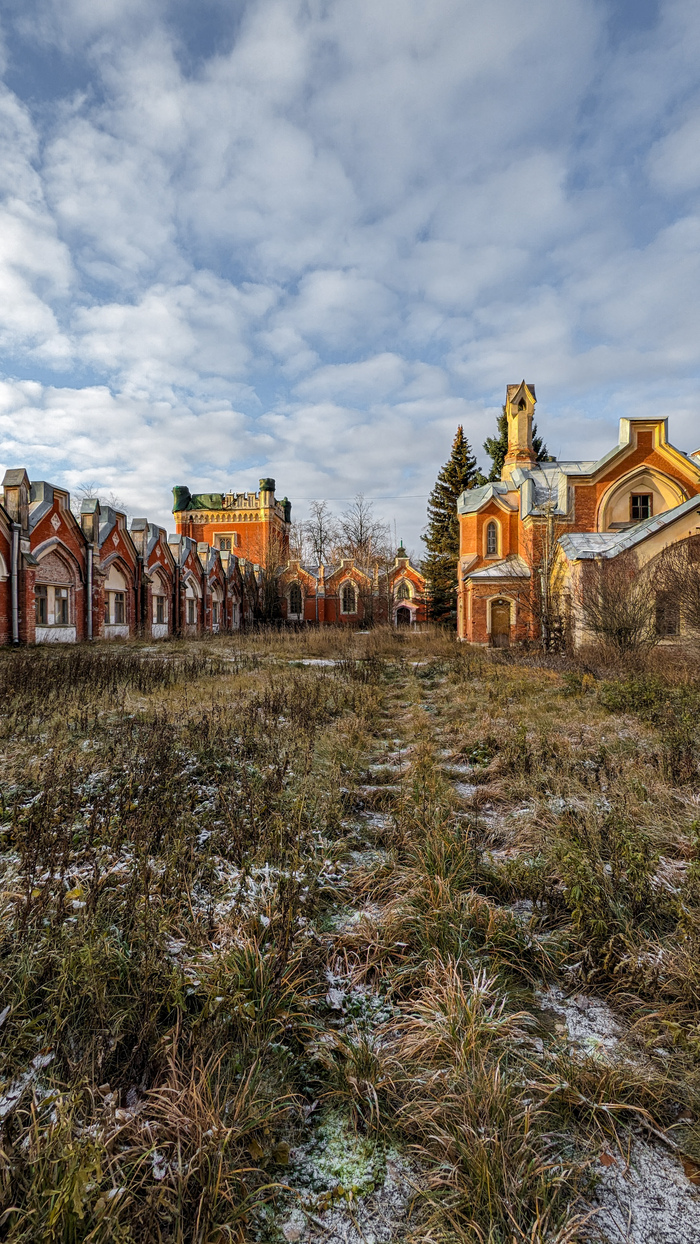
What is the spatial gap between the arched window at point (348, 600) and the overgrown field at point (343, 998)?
1568 inches

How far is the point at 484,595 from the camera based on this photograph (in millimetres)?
25688

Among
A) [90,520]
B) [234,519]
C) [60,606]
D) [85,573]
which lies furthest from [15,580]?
[234,519]

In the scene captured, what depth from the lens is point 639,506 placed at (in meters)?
24.4

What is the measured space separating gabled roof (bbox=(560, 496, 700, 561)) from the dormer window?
5.64 meters

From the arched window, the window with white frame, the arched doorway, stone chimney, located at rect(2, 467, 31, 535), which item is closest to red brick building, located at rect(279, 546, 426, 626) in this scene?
the arched window

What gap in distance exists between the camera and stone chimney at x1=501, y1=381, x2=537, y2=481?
31250 millimetres

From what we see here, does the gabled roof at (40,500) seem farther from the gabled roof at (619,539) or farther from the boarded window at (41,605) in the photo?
the gabled roof at (619,539)

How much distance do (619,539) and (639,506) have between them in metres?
7.31

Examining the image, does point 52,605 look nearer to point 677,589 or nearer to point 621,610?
point 621,610

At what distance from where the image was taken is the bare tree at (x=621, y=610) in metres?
12.7

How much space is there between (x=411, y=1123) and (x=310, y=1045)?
0.55m

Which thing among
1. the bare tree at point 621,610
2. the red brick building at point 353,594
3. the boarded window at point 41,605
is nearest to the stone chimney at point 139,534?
the boarded window at point 41,605

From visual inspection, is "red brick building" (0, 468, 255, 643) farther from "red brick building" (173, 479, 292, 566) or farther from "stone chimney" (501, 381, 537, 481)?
"red brick building" (173, 479, 292, 566)

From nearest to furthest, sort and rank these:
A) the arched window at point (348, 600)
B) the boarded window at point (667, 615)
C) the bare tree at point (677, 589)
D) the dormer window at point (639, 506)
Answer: the bare tree at point (677, 589)
the boarded window at point (667, 615)
the dormer window at point (639, 506)
the arched window at point (348, 600)
